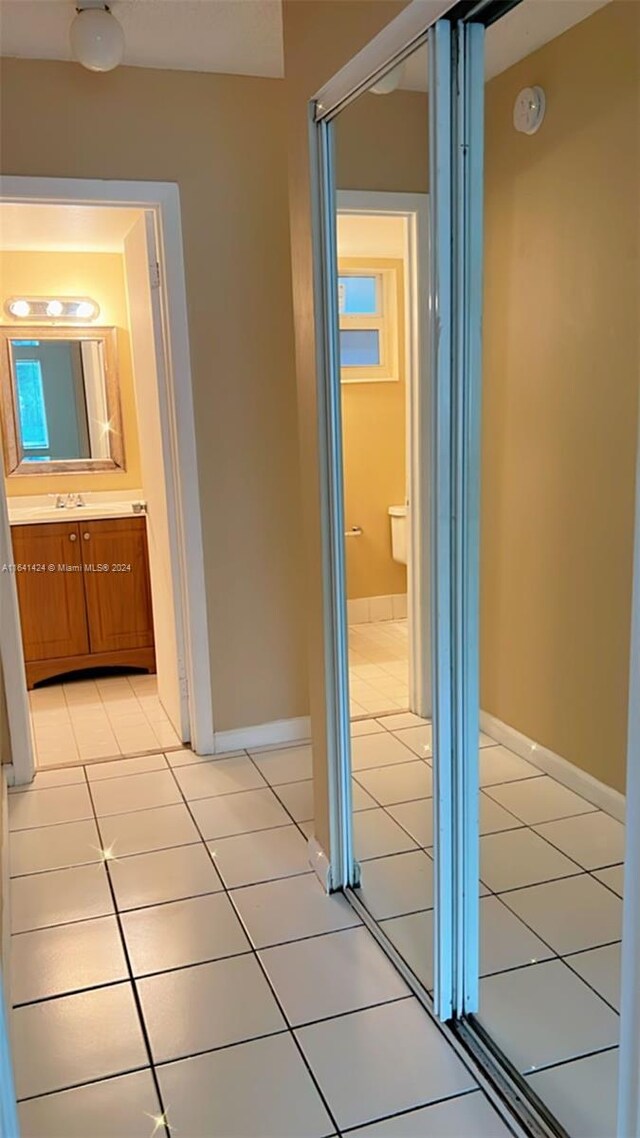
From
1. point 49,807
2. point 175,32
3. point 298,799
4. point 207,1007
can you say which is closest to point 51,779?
point 49,807

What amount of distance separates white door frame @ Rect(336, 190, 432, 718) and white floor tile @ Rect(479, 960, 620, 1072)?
0.64 metres

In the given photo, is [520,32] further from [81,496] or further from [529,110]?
[81,496]

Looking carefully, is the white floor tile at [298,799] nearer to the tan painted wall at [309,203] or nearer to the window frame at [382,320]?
the tan painted wall at [309,203]

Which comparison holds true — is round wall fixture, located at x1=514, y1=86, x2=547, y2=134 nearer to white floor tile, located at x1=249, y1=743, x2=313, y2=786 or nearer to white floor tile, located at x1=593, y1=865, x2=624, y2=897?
white floor tile, located at x1=593, y1=865, x2=624, y2=897

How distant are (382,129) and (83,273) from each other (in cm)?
288

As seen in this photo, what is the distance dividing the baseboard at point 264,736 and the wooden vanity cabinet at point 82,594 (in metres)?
1.11

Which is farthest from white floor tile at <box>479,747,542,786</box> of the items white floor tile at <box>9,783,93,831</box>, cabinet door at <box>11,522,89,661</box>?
cabinet door at <box>11,522,89,661</box>

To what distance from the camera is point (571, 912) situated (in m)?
2.10

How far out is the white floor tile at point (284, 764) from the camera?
119 inches

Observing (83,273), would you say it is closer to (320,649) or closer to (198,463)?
(198,463)

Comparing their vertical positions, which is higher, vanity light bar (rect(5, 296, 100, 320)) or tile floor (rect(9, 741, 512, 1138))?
vanity light bar (rect(5, 296, 100, 320))

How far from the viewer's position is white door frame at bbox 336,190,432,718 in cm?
193

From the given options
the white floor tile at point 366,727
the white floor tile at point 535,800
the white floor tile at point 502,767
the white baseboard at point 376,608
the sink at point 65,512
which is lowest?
the white floor tile at point 535,800

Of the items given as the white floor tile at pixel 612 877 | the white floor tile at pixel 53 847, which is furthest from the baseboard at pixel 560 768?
the white floor tile at pixel 53 847
